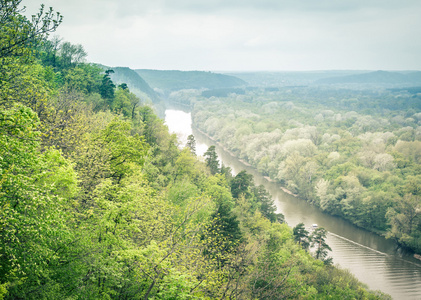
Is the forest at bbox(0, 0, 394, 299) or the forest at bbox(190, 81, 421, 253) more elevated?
the forest at bbox(0, 0, 394, 299)

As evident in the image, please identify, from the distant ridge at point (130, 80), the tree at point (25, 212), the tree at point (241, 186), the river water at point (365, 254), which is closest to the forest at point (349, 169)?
the river water at point (365, 254)

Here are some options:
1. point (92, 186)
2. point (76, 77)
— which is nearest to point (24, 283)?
point (92, 186)

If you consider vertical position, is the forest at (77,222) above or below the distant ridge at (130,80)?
below

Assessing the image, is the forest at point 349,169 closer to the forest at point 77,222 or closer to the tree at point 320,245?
the tree at point 320,245

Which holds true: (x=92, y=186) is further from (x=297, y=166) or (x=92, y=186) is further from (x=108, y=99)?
(x=297, y=166)

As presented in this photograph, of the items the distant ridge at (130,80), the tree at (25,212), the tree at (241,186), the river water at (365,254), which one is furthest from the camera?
the distant ridge at (130,80)

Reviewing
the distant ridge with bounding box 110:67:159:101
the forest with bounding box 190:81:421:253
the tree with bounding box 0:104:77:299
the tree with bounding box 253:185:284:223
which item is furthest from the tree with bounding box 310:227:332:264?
the distant ridge with bounding box 110:67:159:101

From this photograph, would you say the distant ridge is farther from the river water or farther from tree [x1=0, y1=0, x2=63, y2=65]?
tree [x1=0, y1=0, x2=63, y2=65]

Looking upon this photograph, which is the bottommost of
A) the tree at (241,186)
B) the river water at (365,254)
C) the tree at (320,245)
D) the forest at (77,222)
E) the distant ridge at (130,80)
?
the river water at (365,254)
